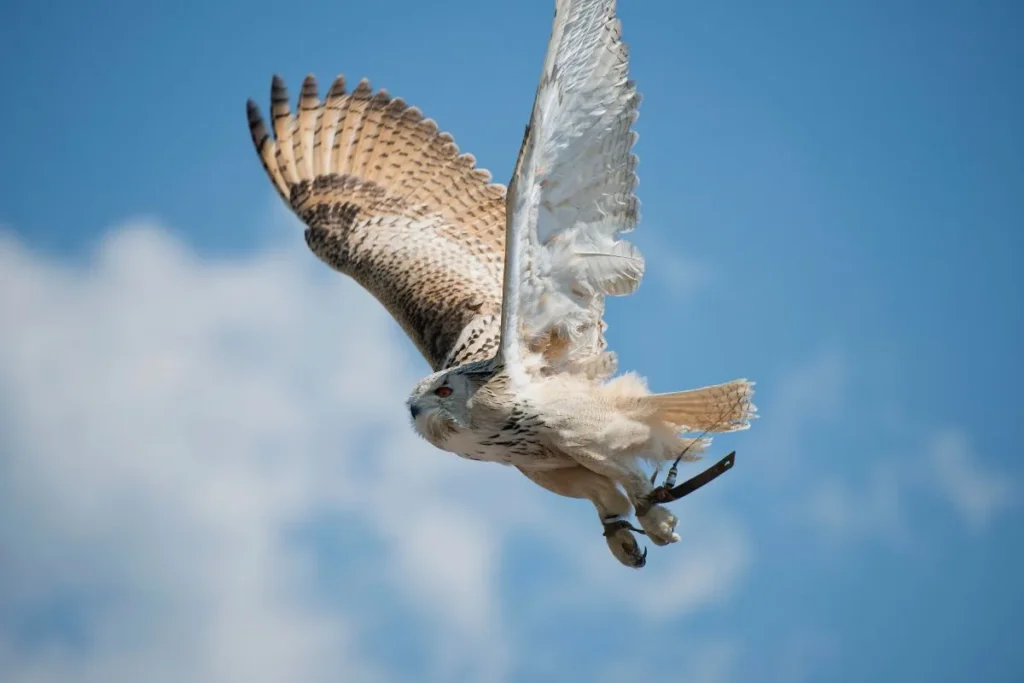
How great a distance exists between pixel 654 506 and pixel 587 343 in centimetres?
87

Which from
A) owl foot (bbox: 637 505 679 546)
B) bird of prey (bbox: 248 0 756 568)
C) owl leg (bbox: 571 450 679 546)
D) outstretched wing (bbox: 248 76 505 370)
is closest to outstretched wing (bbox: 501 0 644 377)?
bird of prey (bbox: 248 0 756 568)

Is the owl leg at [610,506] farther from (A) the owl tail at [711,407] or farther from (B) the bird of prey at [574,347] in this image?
(A) the owl tail at [711,407]

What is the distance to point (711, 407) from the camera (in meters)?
6.82

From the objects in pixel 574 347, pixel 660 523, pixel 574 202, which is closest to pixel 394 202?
pixel 574 347

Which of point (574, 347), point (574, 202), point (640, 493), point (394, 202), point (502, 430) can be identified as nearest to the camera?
point (574, 202)

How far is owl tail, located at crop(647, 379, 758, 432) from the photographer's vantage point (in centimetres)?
677

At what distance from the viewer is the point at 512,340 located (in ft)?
21.9

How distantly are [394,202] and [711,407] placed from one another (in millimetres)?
3590

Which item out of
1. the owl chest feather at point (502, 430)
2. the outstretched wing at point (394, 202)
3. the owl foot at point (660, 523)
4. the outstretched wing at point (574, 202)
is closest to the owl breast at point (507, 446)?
the owl chest feather at point (502, 430)

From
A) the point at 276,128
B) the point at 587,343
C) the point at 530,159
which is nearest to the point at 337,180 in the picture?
the point at 276,128

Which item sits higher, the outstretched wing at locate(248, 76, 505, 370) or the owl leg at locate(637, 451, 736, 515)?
the outstretched wing at locate(248, 76, 505, 370)

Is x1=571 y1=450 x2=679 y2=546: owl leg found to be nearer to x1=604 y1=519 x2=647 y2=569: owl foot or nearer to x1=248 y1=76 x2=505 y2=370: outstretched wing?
x1=604 y1=519 x2=647 y2=569: owl foot

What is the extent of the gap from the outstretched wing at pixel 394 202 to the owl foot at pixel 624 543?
1.79 meters

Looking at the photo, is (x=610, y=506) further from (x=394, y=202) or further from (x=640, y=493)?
(x=394, y=202)
